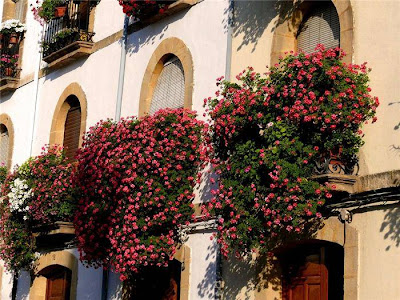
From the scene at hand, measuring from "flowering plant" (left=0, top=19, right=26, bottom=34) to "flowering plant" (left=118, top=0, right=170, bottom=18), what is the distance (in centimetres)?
594

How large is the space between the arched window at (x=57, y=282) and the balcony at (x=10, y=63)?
499 cm

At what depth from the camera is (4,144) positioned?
22.4 meters

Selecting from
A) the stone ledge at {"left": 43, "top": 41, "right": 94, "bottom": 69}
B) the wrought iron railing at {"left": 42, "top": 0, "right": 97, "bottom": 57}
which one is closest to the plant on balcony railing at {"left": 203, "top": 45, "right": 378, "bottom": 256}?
the stone ledge at {"left": 43, "top": 41, "right": 94, "bottom": 69}

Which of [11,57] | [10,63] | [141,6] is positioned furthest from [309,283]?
[11,57]

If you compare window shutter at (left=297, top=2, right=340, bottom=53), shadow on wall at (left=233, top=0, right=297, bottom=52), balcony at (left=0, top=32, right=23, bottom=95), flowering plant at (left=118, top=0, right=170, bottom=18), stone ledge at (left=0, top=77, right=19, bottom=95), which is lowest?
window shutter at (left=297, top=2, right=340, bottom=53)

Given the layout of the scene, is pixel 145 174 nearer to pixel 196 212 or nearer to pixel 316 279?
pixel 196 212

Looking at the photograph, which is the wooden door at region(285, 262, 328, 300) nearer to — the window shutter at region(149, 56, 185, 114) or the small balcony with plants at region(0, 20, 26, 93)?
the window shutter at region(149, 56, 185, 114)

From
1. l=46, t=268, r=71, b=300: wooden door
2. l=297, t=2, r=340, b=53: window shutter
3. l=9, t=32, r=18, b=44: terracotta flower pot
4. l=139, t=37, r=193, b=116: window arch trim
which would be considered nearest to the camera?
l=297, t=2, r=340, b=53: window shutter

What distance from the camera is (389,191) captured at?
1167 cm

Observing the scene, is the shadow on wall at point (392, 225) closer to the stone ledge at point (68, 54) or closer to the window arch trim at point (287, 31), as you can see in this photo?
the window arch trim at point (287, 31)

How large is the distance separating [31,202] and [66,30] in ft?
12.0

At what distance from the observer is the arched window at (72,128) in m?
19.2

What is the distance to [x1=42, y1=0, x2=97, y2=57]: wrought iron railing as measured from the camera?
755 inches

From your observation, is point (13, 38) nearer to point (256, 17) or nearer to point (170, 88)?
point (170, 88)
